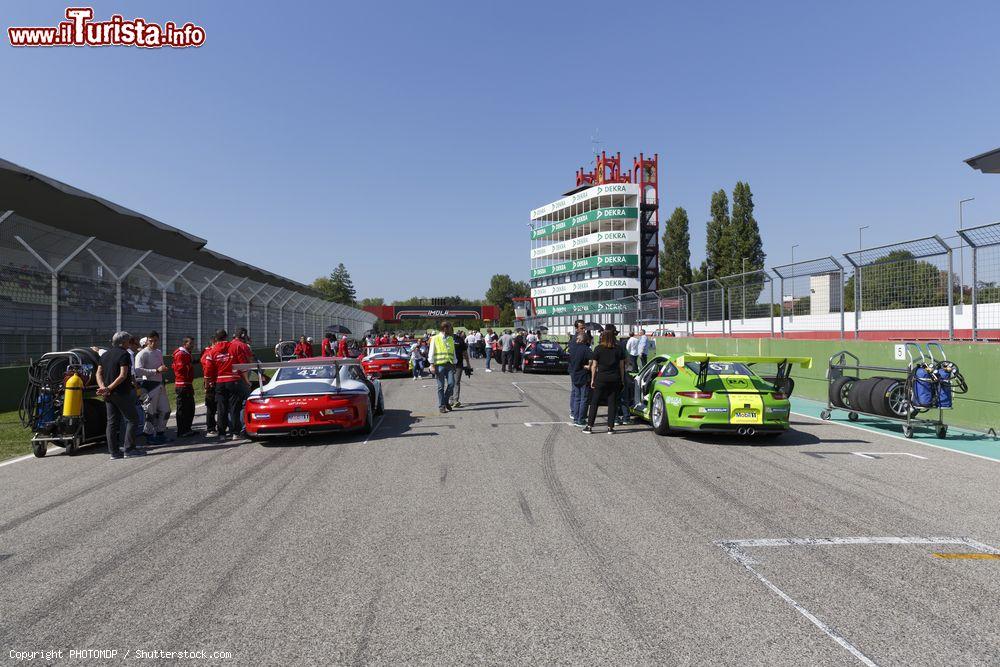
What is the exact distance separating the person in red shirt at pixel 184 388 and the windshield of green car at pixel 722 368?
775 centimetres

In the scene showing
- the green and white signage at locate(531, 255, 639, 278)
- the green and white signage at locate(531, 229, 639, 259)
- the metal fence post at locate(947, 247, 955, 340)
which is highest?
the green and white signage at locate(531, 229, 639, 259)

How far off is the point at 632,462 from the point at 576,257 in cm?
6643

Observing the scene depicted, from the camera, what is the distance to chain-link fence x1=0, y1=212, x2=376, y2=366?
13.1 meters

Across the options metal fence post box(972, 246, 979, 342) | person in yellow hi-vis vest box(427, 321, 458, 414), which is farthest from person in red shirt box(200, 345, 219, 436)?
metal fence post box(972, 246, 979, 342)

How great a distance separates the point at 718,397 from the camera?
31.0 feet

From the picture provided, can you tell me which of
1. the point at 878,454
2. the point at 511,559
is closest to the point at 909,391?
the point at 878,454

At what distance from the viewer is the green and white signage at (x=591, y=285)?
221 ft

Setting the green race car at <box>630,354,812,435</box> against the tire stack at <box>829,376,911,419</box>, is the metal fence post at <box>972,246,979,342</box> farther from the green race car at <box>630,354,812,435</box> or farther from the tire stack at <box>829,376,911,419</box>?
the green race car at <box>630,354,812,435</box>

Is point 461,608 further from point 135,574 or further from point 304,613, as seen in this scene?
point 135,574

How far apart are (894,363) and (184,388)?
12326mm

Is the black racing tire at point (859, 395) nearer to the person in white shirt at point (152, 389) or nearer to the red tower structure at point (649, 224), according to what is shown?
the person in white shirt at point (152, 389)

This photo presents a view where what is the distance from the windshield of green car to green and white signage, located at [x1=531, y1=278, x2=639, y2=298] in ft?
189

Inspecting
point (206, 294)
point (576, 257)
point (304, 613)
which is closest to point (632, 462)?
point (304, 613)

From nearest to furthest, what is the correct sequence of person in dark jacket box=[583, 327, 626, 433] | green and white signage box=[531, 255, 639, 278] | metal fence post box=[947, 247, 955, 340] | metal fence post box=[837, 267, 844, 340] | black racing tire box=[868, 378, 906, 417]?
black racing tire box=[868, 378, 906, 417]
person in dark jacket box=[583, 327, 626, 433]
metal fence post box=[947, 247, 955, 340]
metal fence post box=[837, 267, 844, 340]
green and white signage box=[531, 255, 639, 278]
